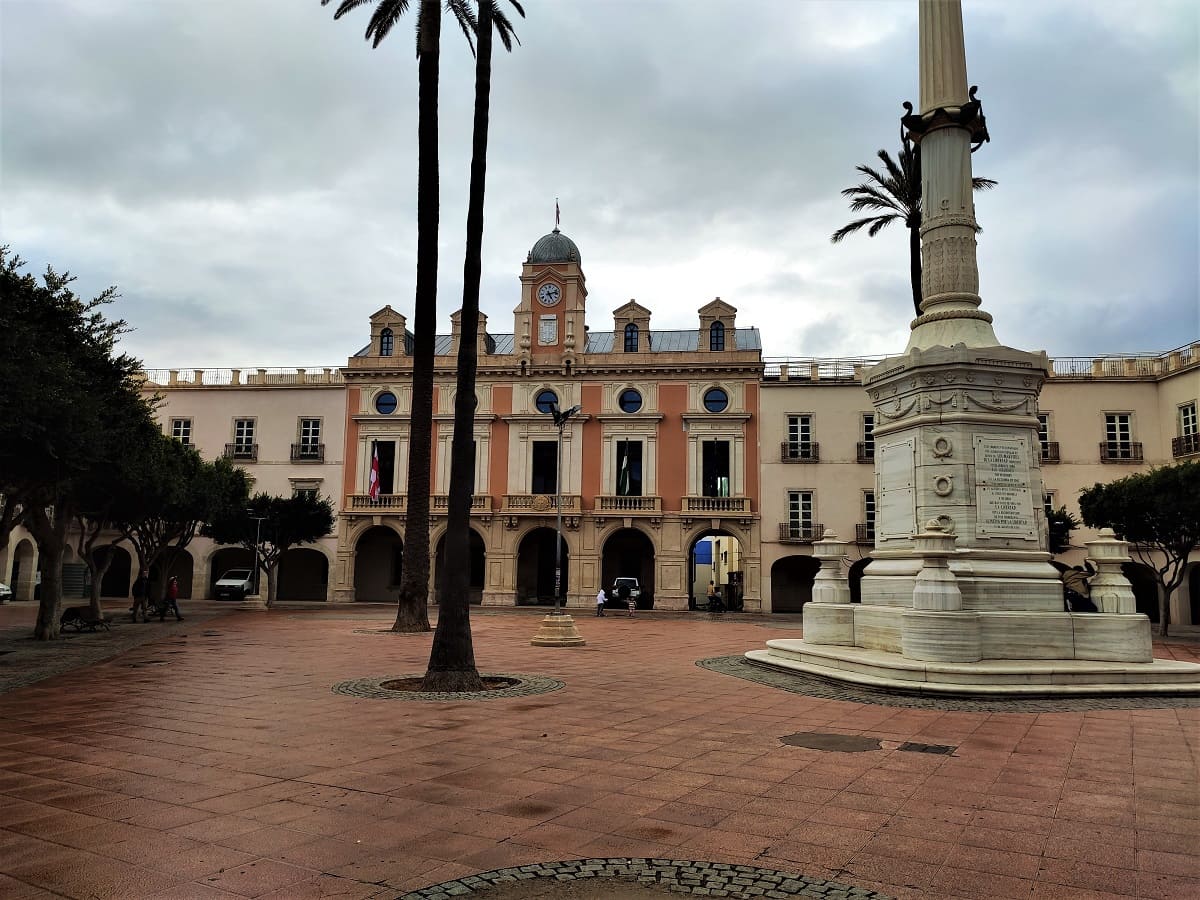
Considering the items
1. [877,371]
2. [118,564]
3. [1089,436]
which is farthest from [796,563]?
[118,564]

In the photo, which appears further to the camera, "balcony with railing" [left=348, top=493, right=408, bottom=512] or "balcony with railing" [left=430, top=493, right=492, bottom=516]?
"balcony with railing" [left=348, top=493, right=408, bottom=512]

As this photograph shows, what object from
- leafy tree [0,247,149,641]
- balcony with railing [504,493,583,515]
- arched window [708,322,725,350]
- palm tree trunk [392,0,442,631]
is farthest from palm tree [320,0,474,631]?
arched window [708,322,725,350]

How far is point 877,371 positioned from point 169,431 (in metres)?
40.2

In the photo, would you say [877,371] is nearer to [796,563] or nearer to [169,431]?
[796,563]

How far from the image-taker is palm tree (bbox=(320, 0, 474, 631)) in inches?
802

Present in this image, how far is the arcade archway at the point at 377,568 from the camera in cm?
4453

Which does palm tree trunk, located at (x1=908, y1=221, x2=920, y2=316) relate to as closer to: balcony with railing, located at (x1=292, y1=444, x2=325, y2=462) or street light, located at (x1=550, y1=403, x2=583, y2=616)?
street light, located at (x1=550, y1=403, x2=583, y2=616)

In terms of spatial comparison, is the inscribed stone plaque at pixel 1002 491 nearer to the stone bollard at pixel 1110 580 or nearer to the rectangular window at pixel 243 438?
the stone bollard at pixel 1110 580

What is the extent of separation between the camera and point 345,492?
142 feet

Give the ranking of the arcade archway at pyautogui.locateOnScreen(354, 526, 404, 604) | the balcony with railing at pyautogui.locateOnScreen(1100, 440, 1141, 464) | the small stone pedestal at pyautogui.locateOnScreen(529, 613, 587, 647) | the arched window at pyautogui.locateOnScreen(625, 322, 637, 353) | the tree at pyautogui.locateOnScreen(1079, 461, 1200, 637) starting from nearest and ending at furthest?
the small stone pedestal at pyautogui.locateOnScreen(529, 613, 587, 647) < the tree at pyautogui.locateOnScreen(1079, 461, 1200, 637) < the balcony with railing at pyautogui.locateOnScreen(1100, 440, 1141, 464) < the arched window at pyautogui.locateOnScreen(625, 322, 637, 353) < the arcade archway at pyautogui.locateOnScreen(354, 526, 404, 604)

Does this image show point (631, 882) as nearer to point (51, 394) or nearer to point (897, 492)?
point (897, 492)

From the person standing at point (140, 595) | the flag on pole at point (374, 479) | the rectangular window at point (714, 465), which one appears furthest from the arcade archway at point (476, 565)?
the person standing at point (140, 595)

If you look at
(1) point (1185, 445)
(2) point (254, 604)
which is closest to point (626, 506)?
(2) point (254, 604)

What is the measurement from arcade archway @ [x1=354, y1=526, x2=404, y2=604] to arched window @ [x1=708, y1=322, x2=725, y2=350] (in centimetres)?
1871
